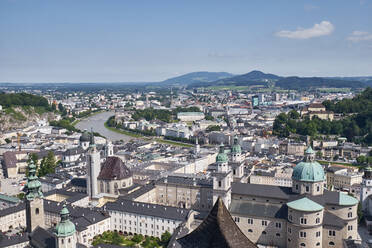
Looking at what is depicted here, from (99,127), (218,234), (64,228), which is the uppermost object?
(218,234)

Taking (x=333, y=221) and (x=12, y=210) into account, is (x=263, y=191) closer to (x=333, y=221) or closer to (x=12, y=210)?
(x=333, y=221)

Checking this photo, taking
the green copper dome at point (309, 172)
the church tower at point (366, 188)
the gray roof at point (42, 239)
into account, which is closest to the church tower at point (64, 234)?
the gray roof at point (42, 239)

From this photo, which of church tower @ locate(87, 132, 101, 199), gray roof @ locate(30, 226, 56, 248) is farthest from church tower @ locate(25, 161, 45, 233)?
church tower @ locate(87, 132, 101, 199)

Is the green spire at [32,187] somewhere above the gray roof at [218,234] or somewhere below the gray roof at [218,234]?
below

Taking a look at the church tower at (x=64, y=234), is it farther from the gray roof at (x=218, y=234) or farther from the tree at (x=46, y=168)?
the tree at (x=46, y=168)

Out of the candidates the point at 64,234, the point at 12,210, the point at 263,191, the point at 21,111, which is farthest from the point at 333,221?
the point at 21,111

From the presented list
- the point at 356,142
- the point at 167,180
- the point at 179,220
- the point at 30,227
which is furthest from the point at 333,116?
the point at 30,227
